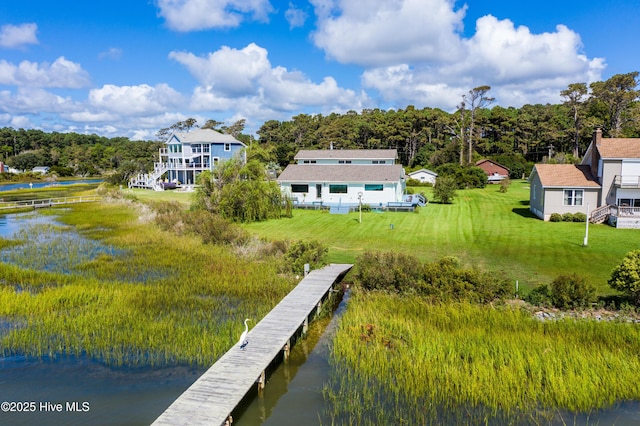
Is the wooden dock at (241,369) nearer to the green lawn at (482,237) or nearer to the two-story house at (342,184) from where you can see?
the green lawn at (482,237)

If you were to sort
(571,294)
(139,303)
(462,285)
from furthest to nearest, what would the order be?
(139,303), (462,285), (571,294)

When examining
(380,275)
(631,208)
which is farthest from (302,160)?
(380,275)

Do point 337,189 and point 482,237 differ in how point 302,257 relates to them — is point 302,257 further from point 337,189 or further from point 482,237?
point 337,189

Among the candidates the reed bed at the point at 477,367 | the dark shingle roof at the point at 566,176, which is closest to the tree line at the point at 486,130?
the dark shingle roof at the point at 566,176

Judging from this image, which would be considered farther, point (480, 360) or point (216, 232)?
point (216, 232)

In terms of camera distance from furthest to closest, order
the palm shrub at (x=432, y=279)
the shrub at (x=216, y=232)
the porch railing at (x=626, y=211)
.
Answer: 1. the porch railing at (x=626, y=211)
2. the shrub at (x=216, y=232)
3. the palm shrub at (x=432, y=279)

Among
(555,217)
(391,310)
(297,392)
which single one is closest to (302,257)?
(391,310)

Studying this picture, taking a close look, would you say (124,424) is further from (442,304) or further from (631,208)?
(631,208)
